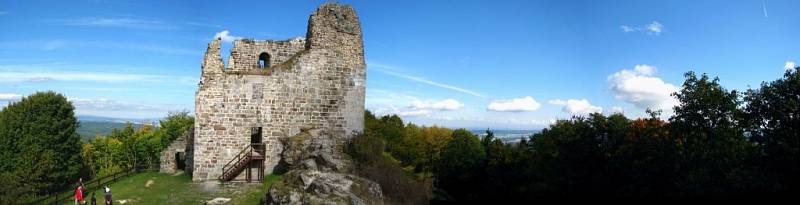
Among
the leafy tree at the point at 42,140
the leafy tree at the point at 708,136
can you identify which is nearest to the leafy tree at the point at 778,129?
the leafy tree at the point at 708,136

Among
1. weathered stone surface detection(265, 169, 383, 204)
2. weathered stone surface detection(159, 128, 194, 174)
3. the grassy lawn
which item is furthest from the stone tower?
weathered stone surface detection(159, 128, 194, 174)

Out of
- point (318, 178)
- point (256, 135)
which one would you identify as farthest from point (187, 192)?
point (318, 178)

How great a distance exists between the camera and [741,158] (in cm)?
2495

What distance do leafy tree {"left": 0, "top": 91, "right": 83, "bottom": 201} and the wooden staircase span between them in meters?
27.4

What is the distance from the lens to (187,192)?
23719mm

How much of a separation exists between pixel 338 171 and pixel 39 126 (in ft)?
124

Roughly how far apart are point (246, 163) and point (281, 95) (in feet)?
11.9

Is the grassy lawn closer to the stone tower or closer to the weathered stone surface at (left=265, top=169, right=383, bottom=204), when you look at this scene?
the stone tower

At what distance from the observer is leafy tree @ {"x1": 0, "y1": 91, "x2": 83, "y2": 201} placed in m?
47.2

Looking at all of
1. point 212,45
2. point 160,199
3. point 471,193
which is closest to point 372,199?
point 160,199

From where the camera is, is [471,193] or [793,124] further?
[471,193]

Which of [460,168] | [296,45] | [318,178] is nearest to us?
[318,178]

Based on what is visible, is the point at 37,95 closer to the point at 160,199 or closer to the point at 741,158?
the point at 160,199

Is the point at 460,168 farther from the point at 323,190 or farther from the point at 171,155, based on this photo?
the point at 323,190
